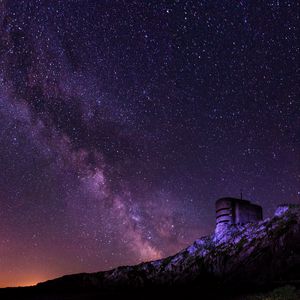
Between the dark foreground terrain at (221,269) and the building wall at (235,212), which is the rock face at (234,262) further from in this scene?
the building wall at (235,212)

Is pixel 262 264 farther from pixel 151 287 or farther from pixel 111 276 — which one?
pixel 111 276

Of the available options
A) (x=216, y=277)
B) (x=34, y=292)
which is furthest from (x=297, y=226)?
(x=34, y=292)

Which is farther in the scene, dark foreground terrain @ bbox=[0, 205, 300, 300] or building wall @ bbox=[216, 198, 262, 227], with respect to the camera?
building wall @ bbox=[216, 198, 262, 227]

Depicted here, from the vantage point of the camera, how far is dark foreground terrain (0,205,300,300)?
56.1 metres

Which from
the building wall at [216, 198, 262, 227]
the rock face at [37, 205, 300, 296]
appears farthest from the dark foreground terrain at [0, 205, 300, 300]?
the building wall at [216, 198, 262, 227]

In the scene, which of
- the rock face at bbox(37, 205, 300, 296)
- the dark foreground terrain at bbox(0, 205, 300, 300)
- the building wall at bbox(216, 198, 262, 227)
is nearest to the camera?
the dark foreground terrain at bbox(0, 205, 300, 300)

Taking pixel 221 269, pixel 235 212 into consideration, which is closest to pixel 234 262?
pixel 221 269

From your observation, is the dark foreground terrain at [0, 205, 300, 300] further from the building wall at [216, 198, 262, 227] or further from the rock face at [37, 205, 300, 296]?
the building wall at [216, 198, 262, 227]

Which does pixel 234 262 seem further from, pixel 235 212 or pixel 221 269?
pixel 235 212

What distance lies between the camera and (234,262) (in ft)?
224

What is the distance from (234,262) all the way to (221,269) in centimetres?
423

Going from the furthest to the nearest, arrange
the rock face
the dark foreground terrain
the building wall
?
the building wall, the rock face, the dark foreground terrain

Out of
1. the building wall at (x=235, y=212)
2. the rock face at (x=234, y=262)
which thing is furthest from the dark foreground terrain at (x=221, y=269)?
the building wall at (x=235, y=212)

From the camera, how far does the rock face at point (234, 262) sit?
58.3 m
